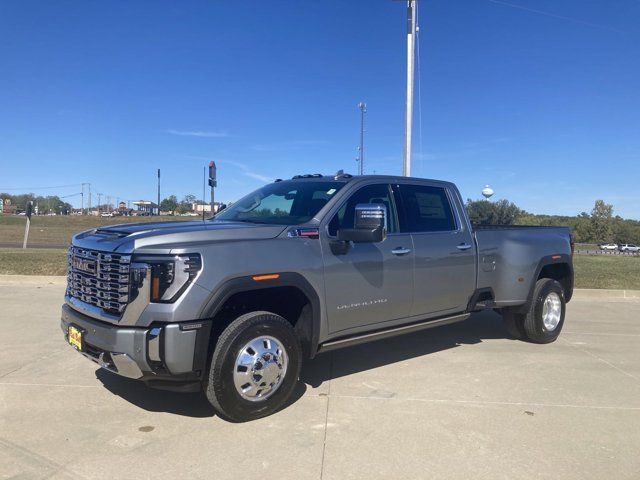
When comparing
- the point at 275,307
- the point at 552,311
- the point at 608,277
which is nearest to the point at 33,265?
the point at 275,307

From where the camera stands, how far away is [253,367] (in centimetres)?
378

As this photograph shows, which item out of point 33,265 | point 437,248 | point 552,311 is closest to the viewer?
point 437,248

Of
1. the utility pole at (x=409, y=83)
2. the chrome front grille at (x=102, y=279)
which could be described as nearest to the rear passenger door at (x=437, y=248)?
the chrome front grille at (x=102, y=279)

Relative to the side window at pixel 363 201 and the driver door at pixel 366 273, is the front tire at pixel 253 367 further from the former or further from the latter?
the side window at pixel 363 201

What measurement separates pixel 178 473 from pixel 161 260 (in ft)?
4.48

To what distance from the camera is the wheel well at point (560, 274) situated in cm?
668

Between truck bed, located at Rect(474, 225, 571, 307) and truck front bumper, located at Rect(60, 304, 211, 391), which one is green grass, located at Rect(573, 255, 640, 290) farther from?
truck front bumper, located at Rect(60, 304, 211, 391)

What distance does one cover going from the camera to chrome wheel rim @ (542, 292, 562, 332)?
6453 mm

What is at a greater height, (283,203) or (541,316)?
(283,203)

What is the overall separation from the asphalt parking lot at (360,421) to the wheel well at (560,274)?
1071 mm

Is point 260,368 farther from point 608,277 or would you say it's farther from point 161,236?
point 608,277

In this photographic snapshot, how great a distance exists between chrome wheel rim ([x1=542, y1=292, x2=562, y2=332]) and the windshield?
3521 millimetres

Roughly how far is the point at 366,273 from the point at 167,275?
1801 millimetres

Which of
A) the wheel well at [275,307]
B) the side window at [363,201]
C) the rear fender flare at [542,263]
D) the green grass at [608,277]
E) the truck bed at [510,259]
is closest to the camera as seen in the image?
the wheel well at [275,307]
